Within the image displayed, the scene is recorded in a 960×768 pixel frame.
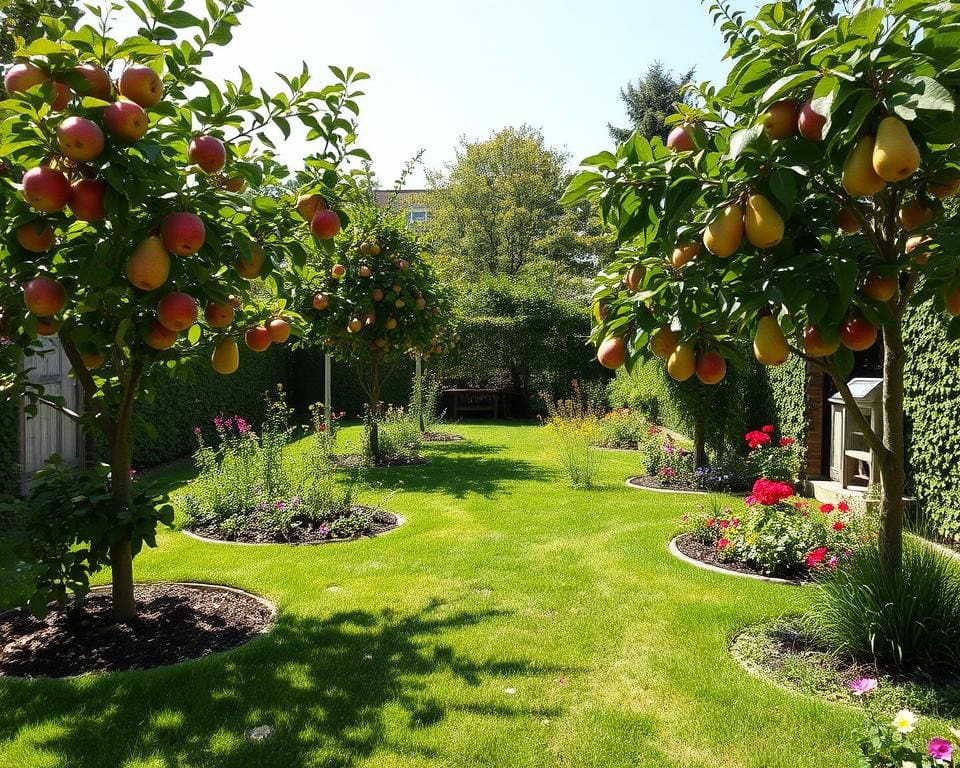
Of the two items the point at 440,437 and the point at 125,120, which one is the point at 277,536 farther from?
the point at 440,437

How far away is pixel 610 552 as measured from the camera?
18.7 feet

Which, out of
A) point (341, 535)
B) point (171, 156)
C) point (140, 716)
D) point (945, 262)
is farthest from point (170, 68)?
point (341, 535)

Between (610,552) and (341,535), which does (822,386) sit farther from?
(341,535)

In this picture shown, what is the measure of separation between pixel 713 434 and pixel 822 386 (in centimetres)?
201

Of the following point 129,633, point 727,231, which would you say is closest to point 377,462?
point 129,633

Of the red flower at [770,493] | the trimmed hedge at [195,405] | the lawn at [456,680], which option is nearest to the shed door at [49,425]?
the trimmed hedge at [195,405]

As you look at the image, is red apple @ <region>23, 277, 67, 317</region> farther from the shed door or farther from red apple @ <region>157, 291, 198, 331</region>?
the shed door

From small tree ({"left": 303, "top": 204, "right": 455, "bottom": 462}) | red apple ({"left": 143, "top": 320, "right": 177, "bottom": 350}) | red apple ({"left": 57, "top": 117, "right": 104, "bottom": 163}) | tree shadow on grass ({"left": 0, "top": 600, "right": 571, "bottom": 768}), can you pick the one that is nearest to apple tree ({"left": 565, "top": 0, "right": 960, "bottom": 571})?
red apple ({"left": 57, "top": 117, "right": 104, "bottom": 163})

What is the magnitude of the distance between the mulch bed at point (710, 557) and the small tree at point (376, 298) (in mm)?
5601

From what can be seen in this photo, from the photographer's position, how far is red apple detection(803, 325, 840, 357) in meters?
2.25

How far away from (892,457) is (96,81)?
3.75 metres

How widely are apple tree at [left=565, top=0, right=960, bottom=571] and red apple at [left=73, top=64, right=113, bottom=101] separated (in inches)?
63.6

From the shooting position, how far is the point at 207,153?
2424 mm

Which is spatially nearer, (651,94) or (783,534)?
(783,534)
